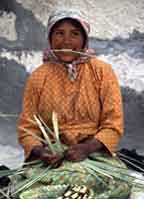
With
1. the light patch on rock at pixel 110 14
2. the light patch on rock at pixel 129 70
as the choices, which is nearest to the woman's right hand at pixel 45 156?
the light patch on rock at pixel 129 70

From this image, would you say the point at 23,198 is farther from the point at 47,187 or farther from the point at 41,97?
the point at 41,97

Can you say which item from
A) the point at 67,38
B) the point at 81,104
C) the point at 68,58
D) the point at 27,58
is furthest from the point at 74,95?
the point at 27,58

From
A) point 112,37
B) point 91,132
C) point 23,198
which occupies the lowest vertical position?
point 23,198

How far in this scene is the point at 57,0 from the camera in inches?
244

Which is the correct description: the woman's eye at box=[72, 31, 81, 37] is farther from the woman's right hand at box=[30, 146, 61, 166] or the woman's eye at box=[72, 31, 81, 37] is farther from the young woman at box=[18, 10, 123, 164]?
the woman's right hand at box=[30, 146, 61, 166]

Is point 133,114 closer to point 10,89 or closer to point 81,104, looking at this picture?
point 10,89

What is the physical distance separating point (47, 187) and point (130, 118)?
2.07 m

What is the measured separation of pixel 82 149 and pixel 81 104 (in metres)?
0.30

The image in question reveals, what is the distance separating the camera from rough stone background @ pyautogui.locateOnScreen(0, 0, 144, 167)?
6.06 meters

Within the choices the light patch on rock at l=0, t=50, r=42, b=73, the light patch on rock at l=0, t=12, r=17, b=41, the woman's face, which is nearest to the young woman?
the woman's face

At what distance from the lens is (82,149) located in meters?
4.26

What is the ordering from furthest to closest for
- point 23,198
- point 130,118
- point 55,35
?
point 130,118
point 55,35
point 23,198

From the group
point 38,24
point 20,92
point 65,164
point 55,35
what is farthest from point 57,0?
point 65,164

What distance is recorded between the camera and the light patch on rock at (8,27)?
20.8 feet
